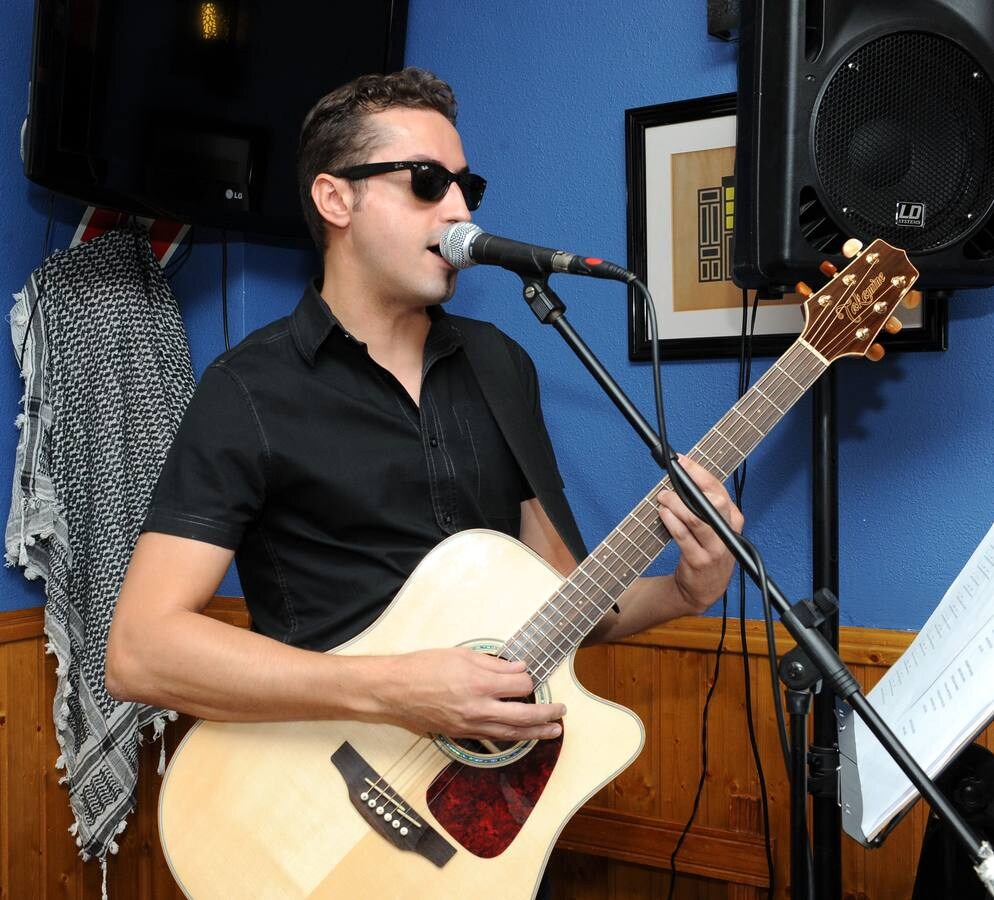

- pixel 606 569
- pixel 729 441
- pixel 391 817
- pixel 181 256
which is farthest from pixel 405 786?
pixel 181 256

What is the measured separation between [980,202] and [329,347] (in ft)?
3.13

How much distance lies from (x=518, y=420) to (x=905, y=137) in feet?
2.25

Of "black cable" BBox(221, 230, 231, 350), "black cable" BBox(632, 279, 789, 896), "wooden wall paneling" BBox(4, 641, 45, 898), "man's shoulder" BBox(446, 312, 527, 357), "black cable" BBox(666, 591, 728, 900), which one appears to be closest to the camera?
"black cable" BBox(632, 279, 789, 896)

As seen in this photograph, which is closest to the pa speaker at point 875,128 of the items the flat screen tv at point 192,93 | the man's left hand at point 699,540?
the man's left hand at point 699,540

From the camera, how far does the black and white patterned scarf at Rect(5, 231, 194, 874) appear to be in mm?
2039

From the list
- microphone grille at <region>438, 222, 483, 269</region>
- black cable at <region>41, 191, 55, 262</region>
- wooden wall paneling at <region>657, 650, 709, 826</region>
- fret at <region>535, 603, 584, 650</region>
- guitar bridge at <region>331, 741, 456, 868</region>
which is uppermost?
black cable at <region>41, 191, 55, 262</region>

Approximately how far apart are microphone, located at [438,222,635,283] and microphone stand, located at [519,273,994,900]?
0.02m

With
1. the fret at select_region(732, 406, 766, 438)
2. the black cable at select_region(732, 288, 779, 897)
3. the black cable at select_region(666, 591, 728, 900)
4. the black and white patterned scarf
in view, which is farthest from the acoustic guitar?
the black and white patterned scarf

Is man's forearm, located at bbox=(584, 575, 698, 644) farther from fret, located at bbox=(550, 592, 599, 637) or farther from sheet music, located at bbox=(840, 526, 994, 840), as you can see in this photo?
sheet music, located at bbox=(840, 526, 994, 840)

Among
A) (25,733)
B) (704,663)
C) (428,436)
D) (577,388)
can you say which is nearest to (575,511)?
(577,388)

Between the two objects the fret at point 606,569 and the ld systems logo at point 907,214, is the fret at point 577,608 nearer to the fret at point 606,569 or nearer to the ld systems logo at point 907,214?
the fret at point 606,569

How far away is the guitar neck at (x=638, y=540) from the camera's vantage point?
4.47 ft

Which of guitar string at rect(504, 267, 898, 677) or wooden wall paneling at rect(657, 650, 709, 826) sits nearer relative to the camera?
guitar string at rect(504, 267, 898, 677)

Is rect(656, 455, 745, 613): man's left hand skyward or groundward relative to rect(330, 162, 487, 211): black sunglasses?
→ groundward
